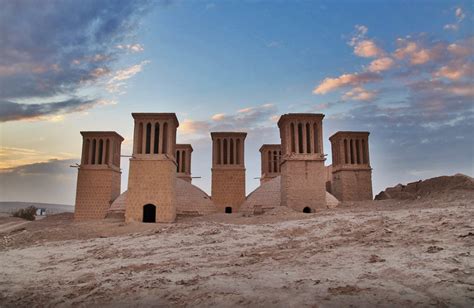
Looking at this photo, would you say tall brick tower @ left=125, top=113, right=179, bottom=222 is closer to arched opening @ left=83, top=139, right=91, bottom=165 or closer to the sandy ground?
arched opening @ left=83, top=139, right=91, bottom=165

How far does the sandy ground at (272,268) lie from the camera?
249 inches

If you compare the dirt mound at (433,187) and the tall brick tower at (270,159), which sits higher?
the tall brick tower at (270,159)

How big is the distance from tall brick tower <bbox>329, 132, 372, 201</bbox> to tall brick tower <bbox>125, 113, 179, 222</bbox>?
732 inches

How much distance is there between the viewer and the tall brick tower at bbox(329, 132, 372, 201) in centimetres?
3716

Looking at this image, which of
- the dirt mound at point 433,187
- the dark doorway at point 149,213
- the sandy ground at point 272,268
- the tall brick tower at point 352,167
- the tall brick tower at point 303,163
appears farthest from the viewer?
the tall brick tower at point 352,167

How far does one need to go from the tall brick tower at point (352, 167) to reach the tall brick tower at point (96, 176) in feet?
76.6

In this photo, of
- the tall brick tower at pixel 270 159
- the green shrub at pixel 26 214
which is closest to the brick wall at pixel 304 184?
the tall brick tower at pixel 270 159

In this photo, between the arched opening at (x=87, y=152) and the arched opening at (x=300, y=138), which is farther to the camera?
the arched opening at (x=87, y=152)

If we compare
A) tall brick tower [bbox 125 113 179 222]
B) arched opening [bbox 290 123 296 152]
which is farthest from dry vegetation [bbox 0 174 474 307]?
arched opening [bbox 290 123 296 152]

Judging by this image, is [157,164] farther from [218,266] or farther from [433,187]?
[433,187]

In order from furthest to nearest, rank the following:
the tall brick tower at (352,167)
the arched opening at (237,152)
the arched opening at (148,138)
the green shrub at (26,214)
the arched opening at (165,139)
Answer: the green shrub at (26,214), the arched opening at (237,152), the tall brick tower at (352,167), the arched opening at (165,139), the arched opening at (148,138)

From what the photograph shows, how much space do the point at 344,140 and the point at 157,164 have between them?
20884mm

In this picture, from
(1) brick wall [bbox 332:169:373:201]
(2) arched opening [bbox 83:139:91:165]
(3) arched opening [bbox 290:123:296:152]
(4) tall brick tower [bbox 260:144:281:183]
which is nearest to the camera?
(3) arched opening [bbox 290:123:296:152]

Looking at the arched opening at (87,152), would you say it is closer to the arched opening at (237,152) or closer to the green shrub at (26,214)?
the arched opening at (237,152)
